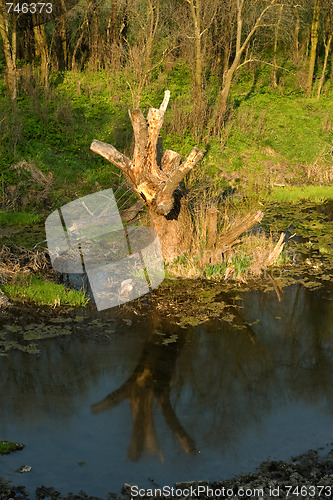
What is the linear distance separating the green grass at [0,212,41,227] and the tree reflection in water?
5565 mm

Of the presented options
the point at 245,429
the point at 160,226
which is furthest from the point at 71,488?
the point at 160,226

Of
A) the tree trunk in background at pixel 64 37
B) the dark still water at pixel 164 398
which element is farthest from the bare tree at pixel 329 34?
the dark still water at pixel 164 398

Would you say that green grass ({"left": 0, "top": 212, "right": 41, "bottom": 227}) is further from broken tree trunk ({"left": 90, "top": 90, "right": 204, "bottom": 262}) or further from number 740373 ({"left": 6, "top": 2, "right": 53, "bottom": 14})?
number 740373 ({"left": 6, "top": 2, "right": 53, "bottom": 14})

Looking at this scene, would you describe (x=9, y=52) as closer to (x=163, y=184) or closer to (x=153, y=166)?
(x=153, y=166)

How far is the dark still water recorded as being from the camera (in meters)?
5.79

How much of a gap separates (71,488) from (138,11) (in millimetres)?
18450

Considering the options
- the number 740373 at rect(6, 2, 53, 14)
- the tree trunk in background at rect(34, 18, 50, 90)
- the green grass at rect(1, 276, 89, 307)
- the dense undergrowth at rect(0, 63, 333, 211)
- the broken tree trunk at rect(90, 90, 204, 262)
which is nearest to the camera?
the green grass at rect(1, 276, 89, 307)

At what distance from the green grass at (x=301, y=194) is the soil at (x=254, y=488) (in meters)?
10.4

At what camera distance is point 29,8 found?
1917cm

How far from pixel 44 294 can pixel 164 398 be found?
3216 millimetres

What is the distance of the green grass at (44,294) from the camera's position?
369 inches

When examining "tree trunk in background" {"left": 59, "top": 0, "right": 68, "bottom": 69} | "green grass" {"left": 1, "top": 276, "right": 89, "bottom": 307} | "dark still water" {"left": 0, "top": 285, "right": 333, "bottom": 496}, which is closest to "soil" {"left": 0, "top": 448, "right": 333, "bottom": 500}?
"dark still water" {"left": 0, "top": 285, "right": 333, "bottom": 496}

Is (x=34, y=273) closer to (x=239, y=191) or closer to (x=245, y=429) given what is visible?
(x=245, y=429)

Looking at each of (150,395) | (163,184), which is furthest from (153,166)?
(150,395)
